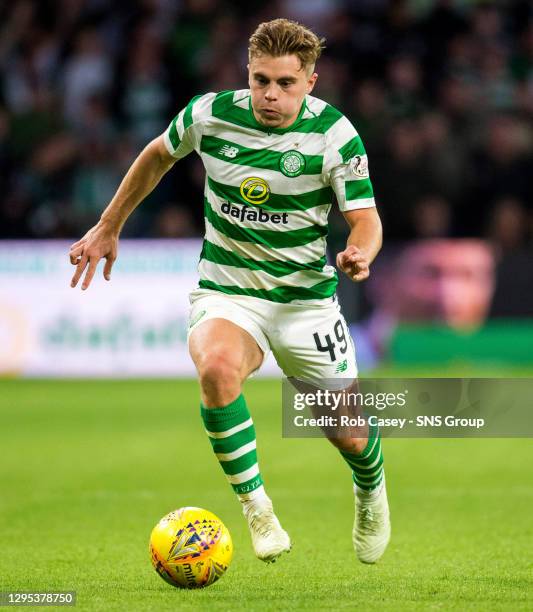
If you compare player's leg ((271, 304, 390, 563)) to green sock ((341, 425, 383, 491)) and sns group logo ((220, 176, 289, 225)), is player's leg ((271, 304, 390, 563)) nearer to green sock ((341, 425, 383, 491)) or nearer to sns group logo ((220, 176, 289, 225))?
green sock ((341, 425, 383, 491))

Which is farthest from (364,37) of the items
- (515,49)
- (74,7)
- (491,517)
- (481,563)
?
(481,563)

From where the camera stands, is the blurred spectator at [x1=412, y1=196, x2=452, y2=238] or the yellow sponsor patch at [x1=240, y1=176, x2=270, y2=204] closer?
the yellow sponsor patch at [x1=240, y1=176, x2=270, y2=204]

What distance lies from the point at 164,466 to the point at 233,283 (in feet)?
11.8

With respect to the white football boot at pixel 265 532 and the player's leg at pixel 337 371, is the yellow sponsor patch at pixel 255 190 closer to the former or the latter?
the player's leg at pixel 337 371

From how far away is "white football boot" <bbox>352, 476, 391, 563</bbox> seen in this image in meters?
5.89

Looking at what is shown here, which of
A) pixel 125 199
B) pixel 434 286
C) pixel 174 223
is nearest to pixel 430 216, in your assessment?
pixel 434 286

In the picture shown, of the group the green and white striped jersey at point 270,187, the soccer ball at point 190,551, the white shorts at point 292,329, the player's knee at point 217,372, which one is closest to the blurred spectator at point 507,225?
the white shorts at point 292,329

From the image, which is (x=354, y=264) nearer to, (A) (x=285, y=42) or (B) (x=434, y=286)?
(A) (x=285, y=42)

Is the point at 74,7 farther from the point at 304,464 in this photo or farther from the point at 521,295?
the point at 304,464

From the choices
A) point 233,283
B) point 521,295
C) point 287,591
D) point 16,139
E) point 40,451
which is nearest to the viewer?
point 287,591

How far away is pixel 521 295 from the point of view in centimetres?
1451

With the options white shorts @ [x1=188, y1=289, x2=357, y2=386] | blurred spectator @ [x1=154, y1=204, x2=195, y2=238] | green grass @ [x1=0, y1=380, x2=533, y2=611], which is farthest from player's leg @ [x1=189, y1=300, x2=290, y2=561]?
blurred spectator @ [x1=154, y1=204, x2=195, y2=238]

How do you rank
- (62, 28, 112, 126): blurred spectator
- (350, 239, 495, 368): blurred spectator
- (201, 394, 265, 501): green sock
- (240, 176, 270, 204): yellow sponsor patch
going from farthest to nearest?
(62, 28, 112, 126): blurred spectator
(350, 239, 495, 368): blurred spectator
(240, 176, 270, 204): yellow sponsor patch
(201, 394, 265, 501): green sock

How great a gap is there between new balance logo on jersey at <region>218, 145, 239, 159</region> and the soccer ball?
156cm
